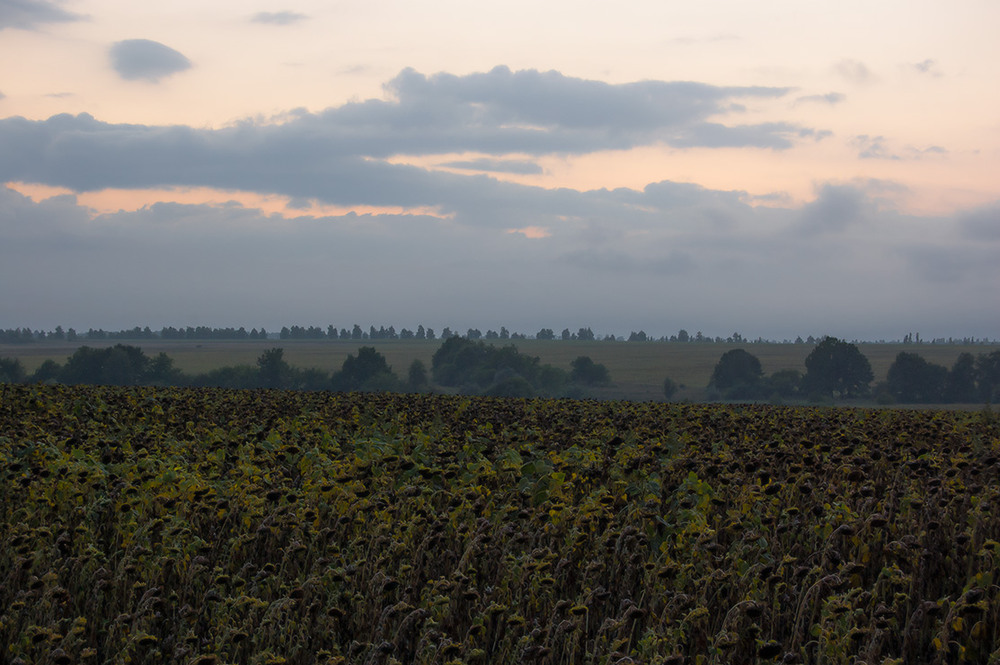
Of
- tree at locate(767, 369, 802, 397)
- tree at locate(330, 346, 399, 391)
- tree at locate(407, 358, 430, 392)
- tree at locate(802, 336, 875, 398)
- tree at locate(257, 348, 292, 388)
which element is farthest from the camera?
tree at locate(767, 369, 802, 397)

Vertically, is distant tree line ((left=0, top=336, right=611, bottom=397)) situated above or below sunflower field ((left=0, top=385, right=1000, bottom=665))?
below

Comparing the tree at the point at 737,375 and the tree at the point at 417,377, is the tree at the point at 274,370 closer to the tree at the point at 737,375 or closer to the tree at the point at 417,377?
the tree at the point at 417,377

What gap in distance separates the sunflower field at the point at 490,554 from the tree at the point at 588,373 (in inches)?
3782

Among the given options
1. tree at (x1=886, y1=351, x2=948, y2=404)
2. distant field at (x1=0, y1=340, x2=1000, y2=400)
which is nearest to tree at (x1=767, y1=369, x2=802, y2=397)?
distant field at (x1=0, y1=340, x2=1000, y2=400)

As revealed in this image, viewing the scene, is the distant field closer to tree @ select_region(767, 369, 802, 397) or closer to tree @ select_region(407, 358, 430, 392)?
tree @ select_region(767, 369, 802, 397)

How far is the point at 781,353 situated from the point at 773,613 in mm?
144925

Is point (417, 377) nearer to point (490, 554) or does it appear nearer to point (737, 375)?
point (737, 375)

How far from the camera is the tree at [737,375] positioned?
95.8m

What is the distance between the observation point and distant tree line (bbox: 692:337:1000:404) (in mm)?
90500

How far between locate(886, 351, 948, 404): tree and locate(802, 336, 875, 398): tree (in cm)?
286

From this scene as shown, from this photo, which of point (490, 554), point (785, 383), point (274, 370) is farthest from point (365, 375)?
point (490, 554)

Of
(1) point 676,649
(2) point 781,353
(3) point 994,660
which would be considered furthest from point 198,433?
(2) point 781,353

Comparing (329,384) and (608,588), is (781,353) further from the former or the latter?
(608,588)

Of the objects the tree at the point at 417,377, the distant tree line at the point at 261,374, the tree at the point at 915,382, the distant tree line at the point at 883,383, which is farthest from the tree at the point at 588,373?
the tree at the point at 915,382
